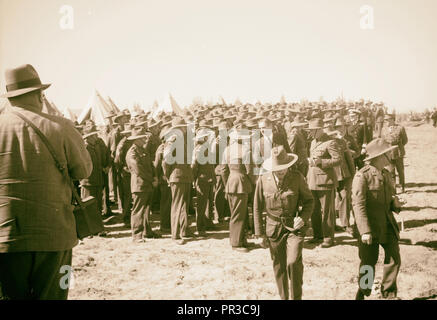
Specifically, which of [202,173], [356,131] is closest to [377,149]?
[202,173]

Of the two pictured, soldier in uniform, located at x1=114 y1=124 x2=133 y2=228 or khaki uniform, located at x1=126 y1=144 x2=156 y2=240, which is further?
soldier in uniform, located at x1=114 y1=124 x2=133 y2=228

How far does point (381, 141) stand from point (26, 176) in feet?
14.9

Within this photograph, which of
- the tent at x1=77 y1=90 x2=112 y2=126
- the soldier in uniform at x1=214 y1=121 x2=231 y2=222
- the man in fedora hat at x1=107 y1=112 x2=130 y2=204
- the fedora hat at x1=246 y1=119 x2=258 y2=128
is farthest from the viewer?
the tent at x1=77 y1=90 x2=112 y2=126

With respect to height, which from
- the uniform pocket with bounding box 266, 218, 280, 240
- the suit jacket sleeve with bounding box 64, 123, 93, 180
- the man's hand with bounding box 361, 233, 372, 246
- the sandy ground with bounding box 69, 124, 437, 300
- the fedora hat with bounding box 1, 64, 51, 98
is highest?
the fedora hat with bounding box 1, 64, 51, 98

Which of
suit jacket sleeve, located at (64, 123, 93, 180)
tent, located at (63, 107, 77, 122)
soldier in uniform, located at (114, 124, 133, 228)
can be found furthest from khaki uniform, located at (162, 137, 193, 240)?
tent, located at (63, 107, 77, 122)

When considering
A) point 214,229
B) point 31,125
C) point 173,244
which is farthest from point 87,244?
point 31,125

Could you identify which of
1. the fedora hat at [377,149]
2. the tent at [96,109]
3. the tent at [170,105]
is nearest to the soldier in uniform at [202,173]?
the fedora hat at [377,149]

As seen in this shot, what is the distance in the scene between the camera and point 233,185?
26.5 feet

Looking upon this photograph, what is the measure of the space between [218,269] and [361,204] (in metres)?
2.90

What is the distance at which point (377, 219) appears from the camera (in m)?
5.34

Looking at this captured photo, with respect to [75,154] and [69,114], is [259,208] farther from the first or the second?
[69,114]

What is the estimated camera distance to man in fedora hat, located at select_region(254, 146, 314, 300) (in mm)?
5125

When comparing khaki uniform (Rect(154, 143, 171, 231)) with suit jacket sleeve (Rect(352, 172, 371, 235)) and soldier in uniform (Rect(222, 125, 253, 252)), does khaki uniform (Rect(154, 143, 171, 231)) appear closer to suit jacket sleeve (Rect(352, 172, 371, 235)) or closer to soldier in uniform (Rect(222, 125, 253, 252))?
soldier in uniform (Rect(222, 125, 253, 252))
